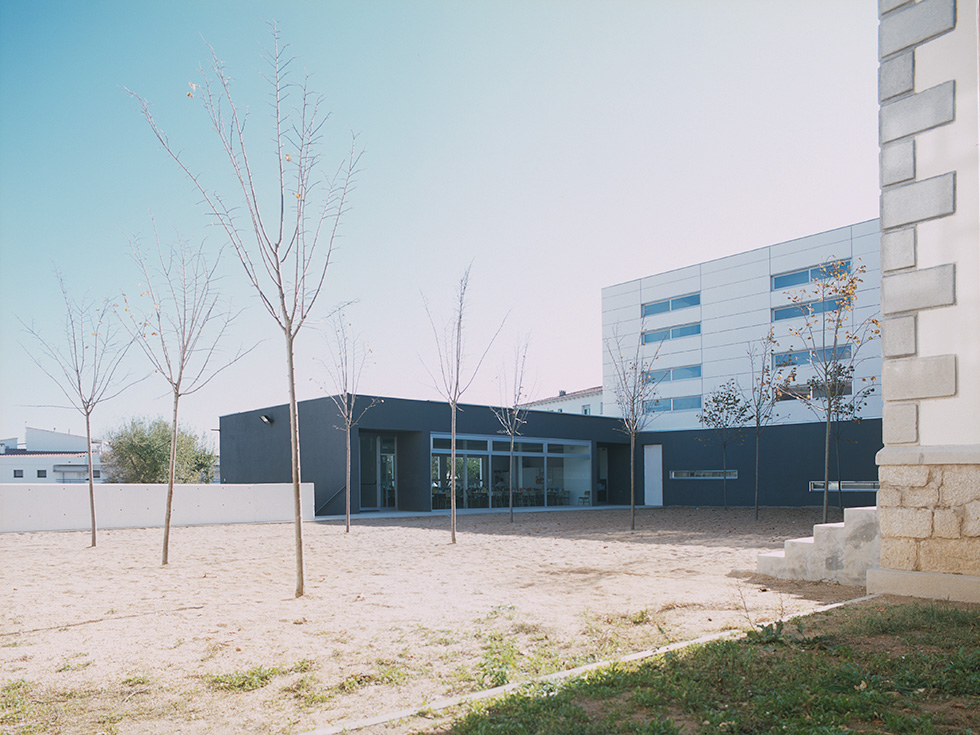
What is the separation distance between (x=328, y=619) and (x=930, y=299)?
6007 millimetres

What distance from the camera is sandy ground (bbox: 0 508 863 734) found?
3785mm

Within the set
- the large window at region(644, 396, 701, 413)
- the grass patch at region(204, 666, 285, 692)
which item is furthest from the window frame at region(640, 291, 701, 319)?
the grass patch at region(204, 666, 285, 692)

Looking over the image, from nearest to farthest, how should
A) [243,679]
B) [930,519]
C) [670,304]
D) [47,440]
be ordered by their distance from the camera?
[243,679] < [930,519] < [670,304] < [47,440]

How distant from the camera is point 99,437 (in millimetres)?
33438

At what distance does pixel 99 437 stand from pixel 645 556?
103ft

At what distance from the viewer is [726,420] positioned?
2470 cm

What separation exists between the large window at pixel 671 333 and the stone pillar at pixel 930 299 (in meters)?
23.0

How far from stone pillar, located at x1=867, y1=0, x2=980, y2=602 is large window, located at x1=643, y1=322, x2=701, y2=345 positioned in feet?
75.5

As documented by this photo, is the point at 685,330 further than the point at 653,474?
Yes

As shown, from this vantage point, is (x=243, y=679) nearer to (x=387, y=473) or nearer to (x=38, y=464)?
(x=387, y=473)

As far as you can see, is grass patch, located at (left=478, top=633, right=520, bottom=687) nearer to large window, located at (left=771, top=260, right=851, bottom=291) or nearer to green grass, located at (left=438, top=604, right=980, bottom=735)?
green grass, located at (left=438, top=604, right=980, bottom=735)

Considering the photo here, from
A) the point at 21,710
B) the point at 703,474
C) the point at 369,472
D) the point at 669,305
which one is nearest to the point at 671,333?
the point at 669,305

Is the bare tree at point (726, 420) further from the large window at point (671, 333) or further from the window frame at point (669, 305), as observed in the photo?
the window frame at point (669, 305)

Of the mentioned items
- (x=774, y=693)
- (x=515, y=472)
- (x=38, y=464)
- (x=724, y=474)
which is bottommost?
(x=38, y=464)
